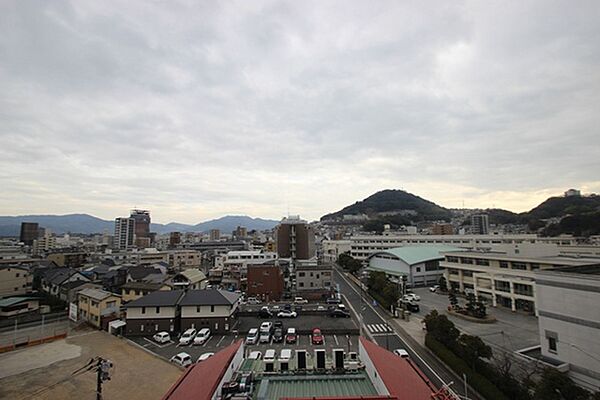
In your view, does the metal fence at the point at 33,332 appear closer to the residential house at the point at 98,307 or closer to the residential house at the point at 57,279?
the residential house at the point at 98,307

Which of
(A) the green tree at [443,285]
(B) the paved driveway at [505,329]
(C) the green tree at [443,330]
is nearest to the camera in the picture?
(C) the green tree at [443,330]

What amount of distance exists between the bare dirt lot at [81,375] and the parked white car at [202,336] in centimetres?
316

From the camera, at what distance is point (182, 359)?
66.2 ft

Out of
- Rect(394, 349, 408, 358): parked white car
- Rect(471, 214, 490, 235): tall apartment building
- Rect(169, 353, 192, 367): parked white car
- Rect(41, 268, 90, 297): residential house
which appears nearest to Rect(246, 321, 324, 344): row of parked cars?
Rect(169, 353, 192, 367): parked white car

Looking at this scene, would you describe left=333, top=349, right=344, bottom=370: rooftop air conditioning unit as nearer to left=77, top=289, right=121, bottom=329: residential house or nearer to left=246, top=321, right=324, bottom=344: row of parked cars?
left=246, top=321, right=324, bottom=344: row of parked cars

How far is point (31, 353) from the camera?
902 inches

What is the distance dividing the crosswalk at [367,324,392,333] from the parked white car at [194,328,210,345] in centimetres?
1300

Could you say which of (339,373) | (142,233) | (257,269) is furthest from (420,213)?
(339,373)

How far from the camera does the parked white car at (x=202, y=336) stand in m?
23.8

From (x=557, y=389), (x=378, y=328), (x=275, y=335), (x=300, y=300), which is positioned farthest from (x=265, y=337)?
(x=557, y=389)

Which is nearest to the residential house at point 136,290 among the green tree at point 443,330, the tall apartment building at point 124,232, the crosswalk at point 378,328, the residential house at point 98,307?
the residential house at point 98,307

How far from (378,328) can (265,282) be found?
1630 centimetres

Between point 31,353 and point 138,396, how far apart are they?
1277cm

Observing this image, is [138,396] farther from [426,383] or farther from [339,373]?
[426,383]
